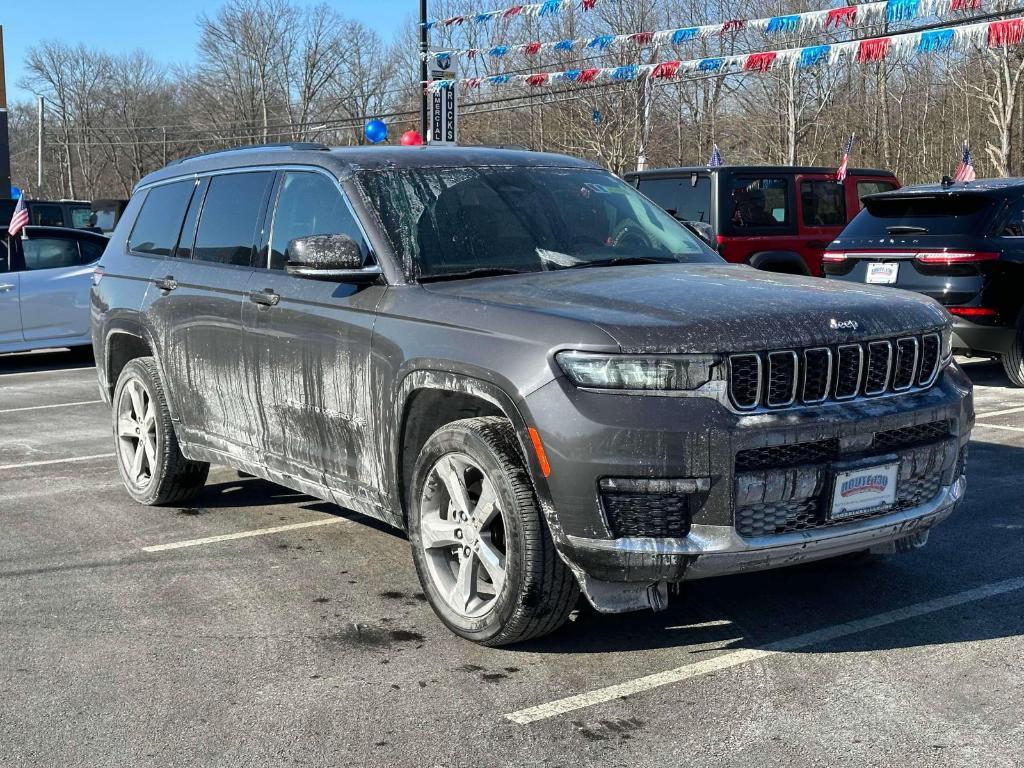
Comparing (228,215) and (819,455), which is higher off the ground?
(228,215)

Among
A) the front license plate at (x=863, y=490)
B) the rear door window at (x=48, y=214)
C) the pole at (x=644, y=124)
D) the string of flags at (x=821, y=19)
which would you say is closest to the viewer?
the front license plate at (x=863, y=490)

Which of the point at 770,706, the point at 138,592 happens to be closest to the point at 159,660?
the point at 138,592

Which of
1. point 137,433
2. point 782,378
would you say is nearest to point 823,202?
point 137,433

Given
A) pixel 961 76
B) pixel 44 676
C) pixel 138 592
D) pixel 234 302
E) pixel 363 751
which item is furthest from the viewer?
pixel 961 76

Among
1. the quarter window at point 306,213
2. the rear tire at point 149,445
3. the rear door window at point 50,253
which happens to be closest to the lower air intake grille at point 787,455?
the quarter window at point 306,213

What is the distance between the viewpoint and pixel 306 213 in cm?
540

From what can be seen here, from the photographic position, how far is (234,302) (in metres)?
5.64

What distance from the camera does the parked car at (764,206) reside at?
13867mm

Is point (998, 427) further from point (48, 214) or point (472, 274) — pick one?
point (48, 214)

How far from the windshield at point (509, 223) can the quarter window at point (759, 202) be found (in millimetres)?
8579

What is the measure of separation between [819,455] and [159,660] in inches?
95.2

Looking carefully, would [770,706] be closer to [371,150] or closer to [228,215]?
[371,150]

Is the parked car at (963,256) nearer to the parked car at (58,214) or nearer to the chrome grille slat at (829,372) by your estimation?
the chrome grille slat at (829,372)

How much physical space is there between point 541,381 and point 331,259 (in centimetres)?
121
